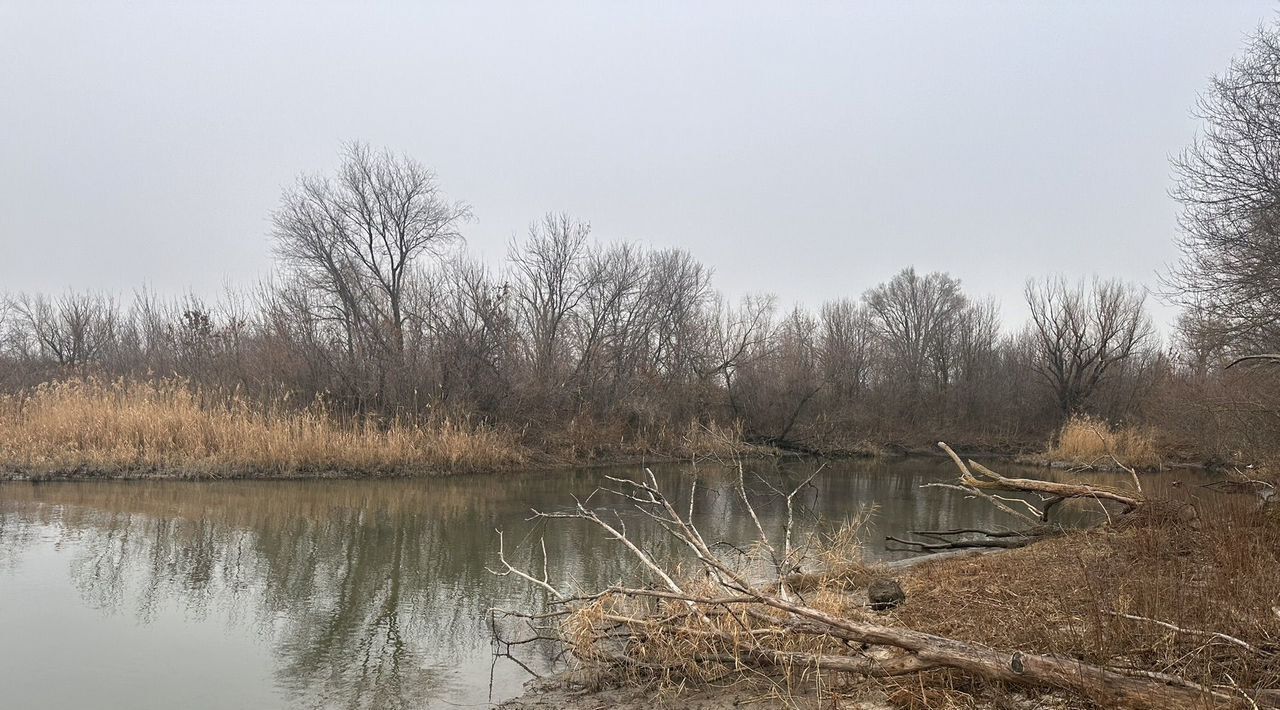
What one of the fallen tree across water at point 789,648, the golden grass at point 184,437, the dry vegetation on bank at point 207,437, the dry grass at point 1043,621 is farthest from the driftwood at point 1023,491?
the golden grass at point 184,437

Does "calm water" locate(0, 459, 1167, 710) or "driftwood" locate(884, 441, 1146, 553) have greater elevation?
"driftwood" locate(884, 441, 1146, 553)

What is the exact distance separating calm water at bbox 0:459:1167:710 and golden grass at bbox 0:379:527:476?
103cm

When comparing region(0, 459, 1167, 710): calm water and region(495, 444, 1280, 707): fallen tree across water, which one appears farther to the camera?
region(0, 459, 1167, 710): calm water

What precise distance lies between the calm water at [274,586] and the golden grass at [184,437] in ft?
3.37

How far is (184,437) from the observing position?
52.3 feet

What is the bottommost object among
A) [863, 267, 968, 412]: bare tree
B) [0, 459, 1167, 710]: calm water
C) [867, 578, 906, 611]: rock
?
[0, 459, 1167, 710]: calm water

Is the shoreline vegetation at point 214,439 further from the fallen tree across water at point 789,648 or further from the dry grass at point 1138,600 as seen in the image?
the fallen tree across water at point 789,648

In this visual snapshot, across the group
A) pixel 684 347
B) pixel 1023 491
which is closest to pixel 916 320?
pixel 684 347

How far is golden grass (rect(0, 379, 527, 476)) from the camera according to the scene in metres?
15.1

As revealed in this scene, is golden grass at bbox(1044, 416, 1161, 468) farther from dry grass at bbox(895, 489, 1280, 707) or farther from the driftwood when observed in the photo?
dry grass at bbox(895, 489, 1280, 707)

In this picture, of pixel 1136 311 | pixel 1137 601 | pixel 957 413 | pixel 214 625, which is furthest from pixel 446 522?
pixel 1136 311

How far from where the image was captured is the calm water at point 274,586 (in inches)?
205

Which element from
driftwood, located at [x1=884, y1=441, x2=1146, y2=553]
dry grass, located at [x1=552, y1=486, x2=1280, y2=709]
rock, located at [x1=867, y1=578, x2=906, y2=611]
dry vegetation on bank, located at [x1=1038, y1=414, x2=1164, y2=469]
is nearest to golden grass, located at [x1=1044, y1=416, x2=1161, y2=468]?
dry vegetation on bank, located at [x1=1038, y1=414, x2=1164, y2=469]

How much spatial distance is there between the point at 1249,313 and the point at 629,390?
18872 mm
